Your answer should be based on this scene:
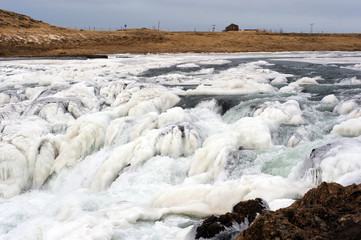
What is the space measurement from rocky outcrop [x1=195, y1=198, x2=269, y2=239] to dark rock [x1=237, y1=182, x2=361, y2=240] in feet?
1.65

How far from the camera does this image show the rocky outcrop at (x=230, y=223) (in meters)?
3.38

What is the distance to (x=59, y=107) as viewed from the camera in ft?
36.4

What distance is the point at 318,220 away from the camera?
279 cm

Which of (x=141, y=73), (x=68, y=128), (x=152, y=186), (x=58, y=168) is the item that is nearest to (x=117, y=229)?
(x=152, y=186)

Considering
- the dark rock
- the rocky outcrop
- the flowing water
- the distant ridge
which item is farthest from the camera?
the distant ridge

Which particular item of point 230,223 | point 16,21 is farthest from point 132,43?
point 230,223

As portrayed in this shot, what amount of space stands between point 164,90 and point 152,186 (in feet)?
19.0

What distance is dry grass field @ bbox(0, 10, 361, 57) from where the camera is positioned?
33281 millimetres

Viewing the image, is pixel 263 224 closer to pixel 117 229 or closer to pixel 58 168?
pixel 117 229

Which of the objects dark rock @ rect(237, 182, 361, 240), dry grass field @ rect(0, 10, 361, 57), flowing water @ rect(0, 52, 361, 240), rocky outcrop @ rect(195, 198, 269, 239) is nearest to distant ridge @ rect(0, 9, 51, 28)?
dry grass field @ rect(0, 10, 361, 57)

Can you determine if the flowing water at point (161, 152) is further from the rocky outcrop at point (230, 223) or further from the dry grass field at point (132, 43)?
the dry grass field at point (132, 43)

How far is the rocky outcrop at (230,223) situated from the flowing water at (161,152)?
11.4 inches

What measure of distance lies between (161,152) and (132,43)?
3216 cm

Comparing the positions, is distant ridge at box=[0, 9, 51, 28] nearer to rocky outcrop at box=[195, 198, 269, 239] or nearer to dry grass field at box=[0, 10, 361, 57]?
dry grass field at box=[0, 10, 361, 57]
